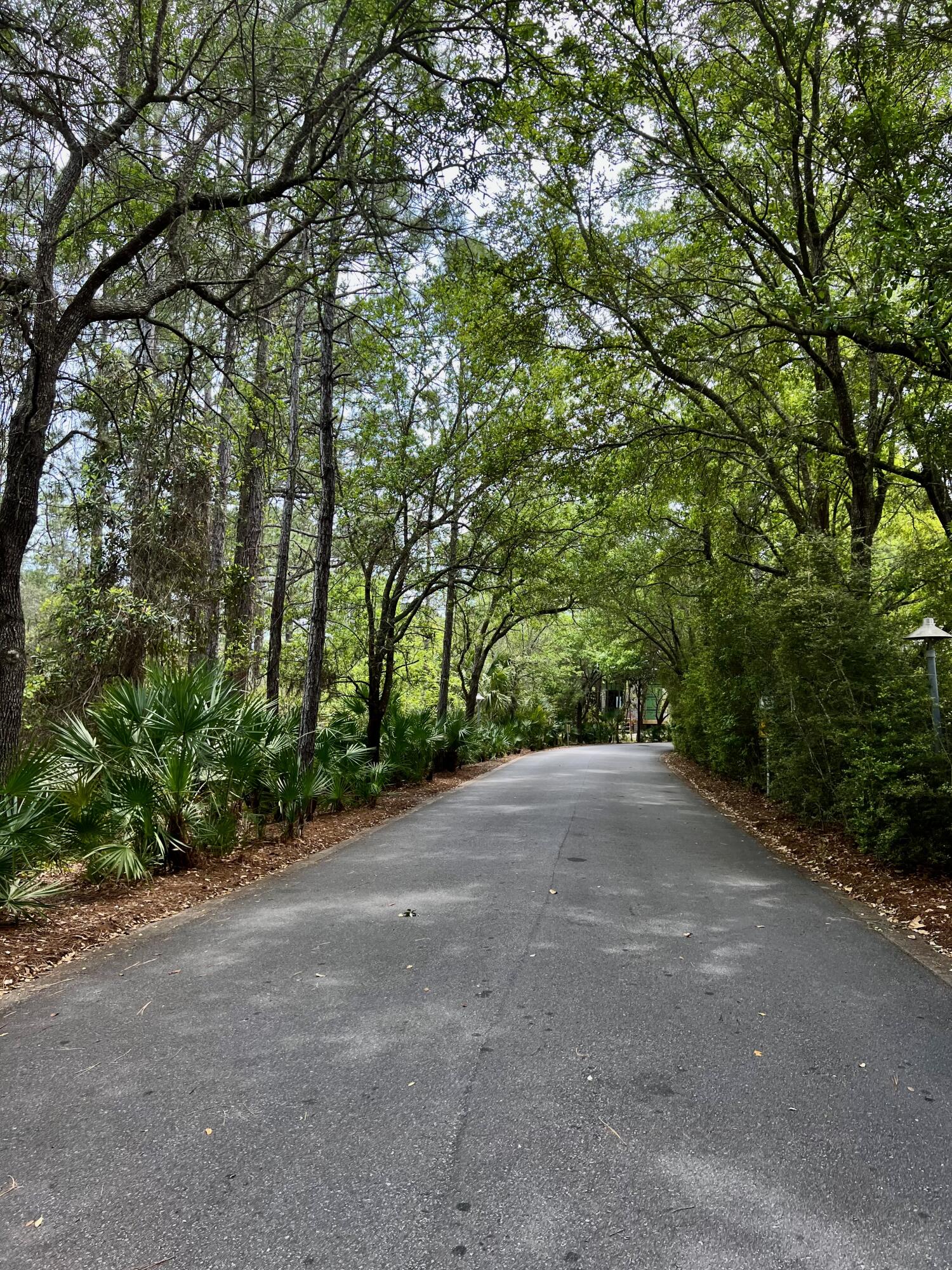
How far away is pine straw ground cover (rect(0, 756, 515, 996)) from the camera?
4617mm

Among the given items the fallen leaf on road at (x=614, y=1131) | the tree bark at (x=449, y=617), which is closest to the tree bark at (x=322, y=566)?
the tree bark at (x=449, y=617)

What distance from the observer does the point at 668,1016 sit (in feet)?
12.2

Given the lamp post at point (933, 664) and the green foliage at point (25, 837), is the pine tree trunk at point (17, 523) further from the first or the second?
the lamp post at point (933, 664)

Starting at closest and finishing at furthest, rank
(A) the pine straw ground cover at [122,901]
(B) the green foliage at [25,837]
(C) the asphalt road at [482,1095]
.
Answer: (C) the asphalt road at [482,1095] → (A) the pine straw ground cover at [122,901] → (B) the green foliage at [25,837]

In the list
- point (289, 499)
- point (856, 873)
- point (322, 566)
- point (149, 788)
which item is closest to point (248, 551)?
point (289, 499)

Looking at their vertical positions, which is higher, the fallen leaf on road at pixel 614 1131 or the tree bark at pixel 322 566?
the tree bark at pixel 322 566

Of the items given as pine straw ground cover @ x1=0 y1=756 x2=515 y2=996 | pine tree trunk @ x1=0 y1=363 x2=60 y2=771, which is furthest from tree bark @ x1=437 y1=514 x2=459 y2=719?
pine tree trunk @ x1=0 y1=363 x2=60 y2=771

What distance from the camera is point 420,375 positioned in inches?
523

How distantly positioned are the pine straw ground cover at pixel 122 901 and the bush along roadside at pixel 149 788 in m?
0.13

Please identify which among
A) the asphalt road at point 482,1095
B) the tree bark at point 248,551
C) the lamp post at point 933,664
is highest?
the tree bark at point 248,551

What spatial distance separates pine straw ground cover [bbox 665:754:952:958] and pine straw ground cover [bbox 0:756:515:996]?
5599 millimetres

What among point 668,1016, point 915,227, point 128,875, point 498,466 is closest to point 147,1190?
point 668,1016

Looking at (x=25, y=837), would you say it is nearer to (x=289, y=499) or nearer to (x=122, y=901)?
(x=122, y=901)

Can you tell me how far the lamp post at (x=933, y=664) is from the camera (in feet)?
20.5
